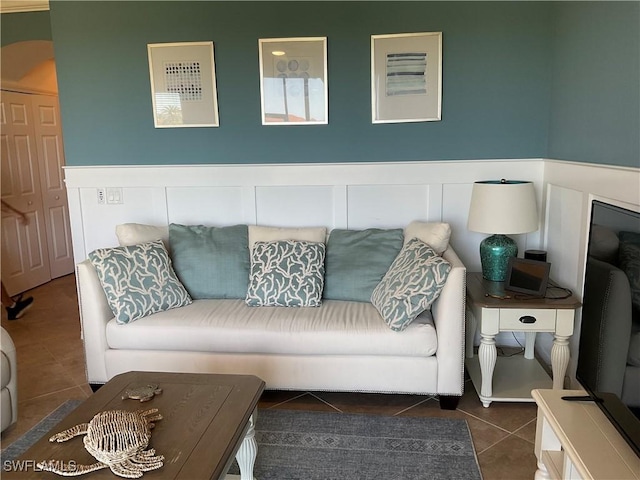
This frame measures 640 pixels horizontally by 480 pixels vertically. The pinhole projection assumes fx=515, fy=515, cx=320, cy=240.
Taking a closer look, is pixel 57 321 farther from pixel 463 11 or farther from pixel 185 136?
pixel 463 11

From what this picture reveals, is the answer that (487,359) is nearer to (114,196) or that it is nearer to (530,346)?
(530,346)

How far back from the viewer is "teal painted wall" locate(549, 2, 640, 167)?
2.13 metres

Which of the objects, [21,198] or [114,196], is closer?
[114,196]

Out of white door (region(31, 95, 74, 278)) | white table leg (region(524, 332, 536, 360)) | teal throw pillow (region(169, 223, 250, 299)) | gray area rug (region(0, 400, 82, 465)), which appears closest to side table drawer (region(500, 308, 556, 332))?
white table leg (region(524, 332, 536, 360))

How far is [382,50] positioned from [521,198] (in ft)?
4.21

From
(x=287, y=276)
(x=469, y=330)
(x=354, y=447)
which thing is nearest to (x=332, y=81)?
(x=287, y=276)

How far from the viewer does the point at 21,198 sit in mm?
5074

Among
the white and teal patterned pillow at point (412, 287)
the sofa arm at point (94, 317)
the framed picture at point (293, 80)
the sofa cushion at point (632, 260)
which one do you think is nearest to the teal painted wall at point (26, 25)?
the framed picture at point (293, 80)

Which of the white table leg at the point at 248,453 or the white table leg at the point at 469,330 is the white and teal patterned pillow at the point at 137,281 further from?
the white table leg at the point at 469,330

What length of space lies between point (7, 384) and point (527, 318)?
102 inches

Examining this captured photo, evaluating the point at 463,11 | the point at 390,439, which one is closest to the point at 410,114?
the point at 463,11

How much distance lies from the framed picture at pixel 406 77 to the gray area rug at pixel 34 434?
98.7 inches

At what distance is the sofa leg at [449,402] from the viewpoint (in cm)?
265

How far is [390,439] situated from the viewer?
95.3 inches
